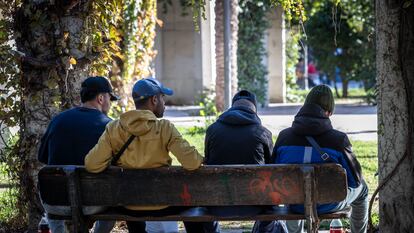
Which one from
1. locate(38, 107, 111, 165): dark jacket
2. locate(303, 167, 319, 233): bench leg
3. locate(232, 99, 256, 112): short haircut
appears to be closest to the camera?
locate(303, 167, 319, 233): bench leg

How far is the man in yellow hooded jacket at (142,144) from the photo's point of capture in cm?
527

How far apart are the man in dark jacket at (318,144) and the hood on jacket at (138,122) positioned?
1.08m

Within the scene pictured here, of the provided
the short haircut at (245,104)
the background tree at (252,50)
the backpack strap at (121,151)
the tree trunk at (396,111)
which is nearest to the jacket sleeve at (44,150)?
the backpack strap at (121,151)

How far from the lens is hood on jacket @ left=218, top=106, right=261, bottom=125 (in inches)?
232

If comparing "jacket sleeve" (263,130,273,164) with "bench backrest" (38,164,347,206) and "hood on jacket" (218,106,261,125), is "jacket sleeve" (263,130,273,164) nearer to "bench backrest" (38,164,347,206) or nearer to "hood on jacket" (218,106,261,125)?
"hood on jacket" (218,106,261,125)

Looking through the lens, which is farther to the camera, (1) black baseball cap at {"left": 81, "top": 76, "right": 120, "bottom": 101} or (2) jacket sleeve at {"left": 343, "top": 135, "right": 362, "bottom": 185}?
(1) black baseball cap at {"left": 81, "top": 76, "right": 120, "bottom": 101}

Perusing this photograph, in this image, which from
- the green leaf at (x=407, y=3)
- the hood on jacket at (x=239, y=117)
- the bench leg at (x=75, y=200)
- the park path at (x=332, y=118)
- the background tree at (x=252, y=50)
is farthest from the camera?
the background tree at (x=252, y=50)

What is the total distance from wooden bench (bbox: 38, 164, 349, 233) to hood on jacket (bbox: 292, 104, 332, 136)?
0.50 metres

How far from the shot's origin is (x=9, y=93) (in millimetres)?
7816

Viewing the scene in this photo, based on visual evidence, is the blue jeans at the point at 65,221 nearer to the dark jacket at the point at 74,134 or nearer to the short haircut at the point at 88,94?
the dark jacket at the point at 74,134

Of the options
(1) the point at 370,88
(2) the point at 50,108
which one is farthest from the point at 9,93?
→ (1) the point at 370,88

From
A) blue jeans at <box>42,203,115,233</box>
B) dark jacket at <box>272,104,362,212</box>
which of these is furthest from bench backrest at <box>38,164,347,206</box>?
dark jacket at <box>272,104,362,212</box>

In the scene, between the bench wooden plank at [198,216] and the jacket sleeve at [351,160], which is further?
the jacket sleeve at [351,160]

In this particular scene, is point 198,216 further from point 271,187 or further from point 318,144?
point 318,144
